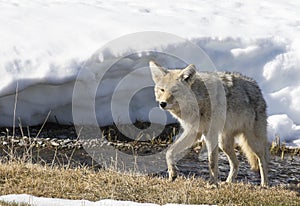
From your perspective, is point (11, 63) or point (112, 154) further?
point (11, 63)

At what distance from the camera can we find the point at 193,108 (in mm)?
9141

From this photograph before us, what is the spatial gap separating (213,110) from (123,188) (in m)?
1.90


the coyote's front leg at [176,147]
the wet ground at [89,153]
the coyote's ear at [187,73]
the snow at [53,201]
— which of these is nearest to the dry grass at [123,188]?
the coyote's front leg at [176,147]

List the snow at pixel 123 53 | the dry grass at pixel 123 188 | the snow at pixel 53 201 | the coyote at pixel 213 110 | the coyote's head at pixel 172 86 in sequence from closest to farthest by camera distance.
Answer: the snow at pixel 53 201
the dry grass at pixel 123 188
the coyote's head at pixel 172 86
the coyote at pixel 213 110
the snow at pixel 123 53

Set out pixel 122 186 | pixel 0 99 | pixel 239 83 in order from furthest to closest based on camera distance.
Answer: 1. pixel 0 99
2. pixel 239 83
3. pixel 122 186

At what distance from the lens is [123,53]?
46.4 feet

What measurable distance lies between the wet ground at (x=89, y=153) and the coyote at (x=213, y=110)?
82cm

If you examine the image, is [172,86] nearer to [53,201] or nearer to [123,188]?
[123,188]

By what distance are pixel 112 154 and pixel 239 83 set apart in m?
2.95

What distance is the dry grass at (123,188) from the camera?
7781 millimetres

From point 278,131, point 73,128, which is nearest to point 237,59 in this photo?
point 278,131

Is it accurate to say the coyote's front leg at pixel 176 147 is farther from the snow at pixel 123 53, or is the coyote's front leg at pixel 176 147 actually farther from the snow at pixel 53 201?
the snow at pixel 123 53

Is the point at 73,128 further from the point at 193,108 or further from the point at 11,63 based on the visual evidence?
the point at 193,108

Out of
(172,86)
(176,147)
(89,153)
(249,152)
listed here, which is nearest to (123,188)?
(176,147)
